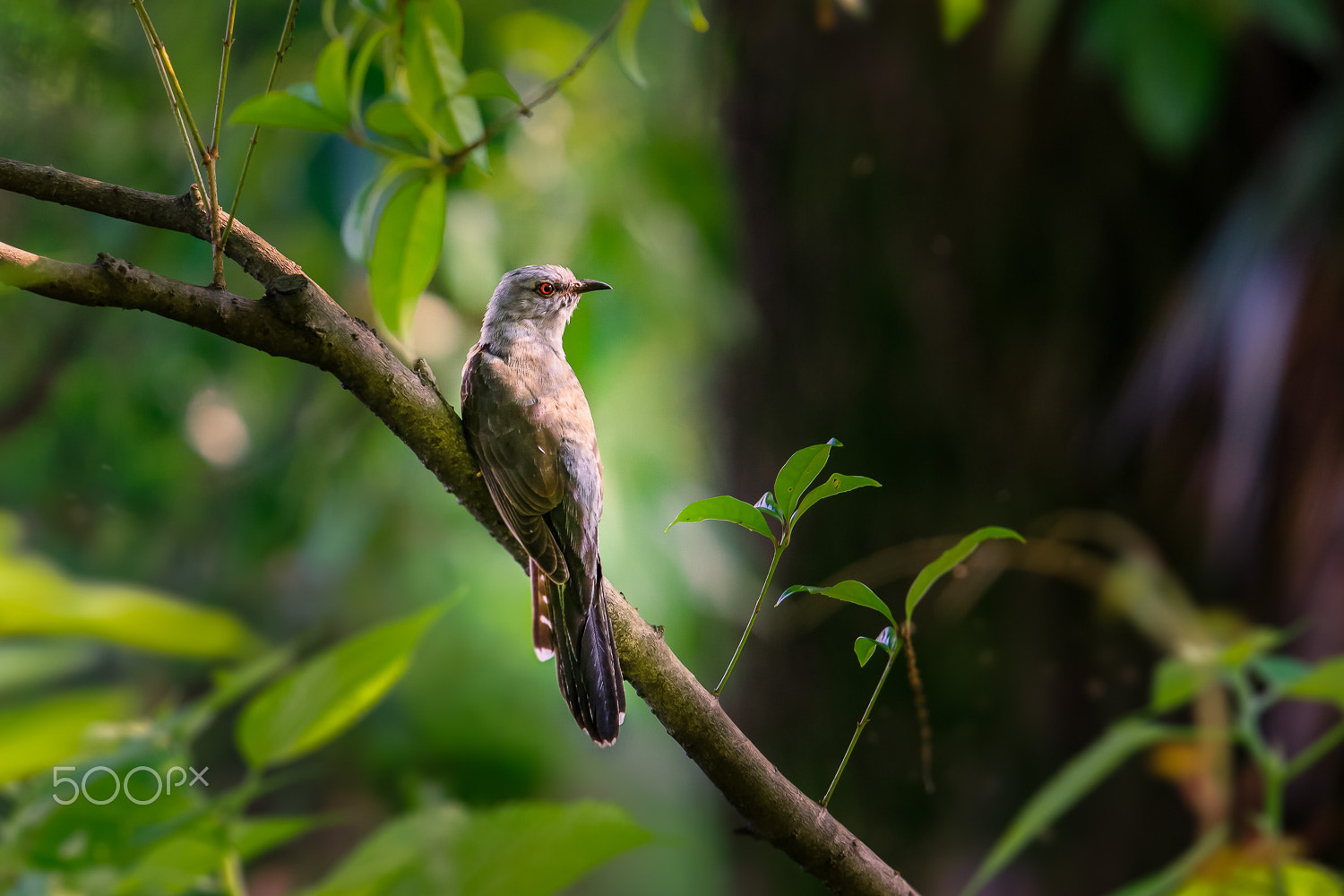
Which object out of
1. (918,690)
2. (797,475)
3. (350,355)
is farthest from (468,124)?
(918,690)

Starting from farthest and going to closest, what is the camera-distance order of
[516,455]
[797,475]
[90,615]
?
1. [90,615]
2. [516,455]
3. [797,475]

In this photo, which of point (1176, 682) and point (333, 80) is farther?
point (1176, 682)

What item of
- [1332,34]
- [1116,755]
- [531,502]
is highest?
[1332,34]

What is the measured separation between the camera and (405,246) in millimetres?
477

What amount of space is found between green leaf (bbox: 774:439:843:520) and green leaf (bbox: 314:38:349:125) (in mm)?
270

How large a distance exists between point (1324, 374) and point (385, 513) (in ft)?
5.31

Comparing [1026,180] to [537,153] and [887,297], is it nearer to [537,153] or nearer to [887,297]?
[887,297]

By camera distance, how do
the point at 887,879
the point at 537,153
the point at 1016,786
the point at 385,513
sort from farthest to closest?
the point at 385,513 < the point at 1016,786 < the point at 537,153 < the point at 887,879

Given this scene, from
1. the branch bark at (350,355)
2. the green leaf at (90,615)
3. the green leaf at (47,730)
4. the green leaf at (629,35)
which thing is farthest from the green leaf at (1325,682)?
the green leaf at (90,615)

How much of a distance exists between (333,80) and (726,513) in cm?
28

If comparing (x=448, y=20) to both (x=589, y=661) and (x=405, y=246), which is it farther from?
(x=589, y=661)

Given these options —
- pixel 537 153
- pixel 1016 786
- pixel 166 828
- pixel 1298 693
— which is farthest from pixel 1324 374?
pixel 166 828

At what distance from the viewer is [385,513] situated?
182cm

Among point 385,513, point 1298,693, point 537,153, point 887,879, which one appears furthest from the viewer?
point 385,513
